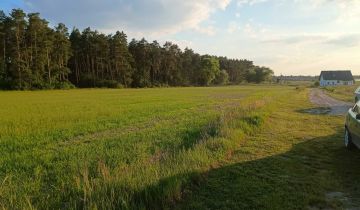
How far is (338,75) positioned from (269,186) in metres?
142

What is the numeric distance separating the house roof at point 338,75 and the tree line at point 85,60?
133 ft

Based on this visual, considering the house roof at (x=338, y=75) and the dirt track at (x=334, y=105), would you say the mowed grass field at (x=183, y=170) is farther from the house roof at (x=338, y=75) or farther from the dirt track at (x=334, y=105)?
the house roof at (x=338, y=75)

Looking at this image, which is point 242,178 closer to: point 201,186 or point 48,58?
point 201,186

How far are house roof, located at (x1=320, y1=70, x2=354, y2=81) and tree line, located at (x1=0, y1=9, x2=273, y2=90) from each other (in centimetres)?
4065

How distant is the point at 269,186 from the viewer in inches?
279

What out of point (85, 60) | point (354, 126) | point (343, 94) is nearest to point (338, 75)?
point (343, 94)

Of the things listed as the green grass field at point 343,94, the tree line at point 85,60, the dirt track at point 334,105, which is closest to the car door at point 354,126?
the dirt track at point 334,105

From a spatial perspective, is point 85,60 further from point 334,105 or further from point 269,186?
point 269,186

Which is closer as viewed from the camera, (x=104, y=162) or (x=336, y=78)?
(x=104, y=162)

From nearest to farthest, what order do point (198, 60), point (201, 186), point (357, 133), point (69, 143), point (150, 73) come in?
point (201, 186) → point (357, 133) → point (69, 143) → point (150, 73) → point (198, 60)

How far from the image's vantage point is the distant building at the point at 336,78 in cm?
13350

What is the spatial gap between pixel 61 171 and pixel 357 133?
735 cm

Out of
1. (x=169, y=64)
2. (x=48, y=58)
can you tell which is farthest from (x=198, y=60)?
(x=48, y=58)

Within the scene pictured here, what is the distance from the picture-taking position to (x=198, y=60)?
443 feet
